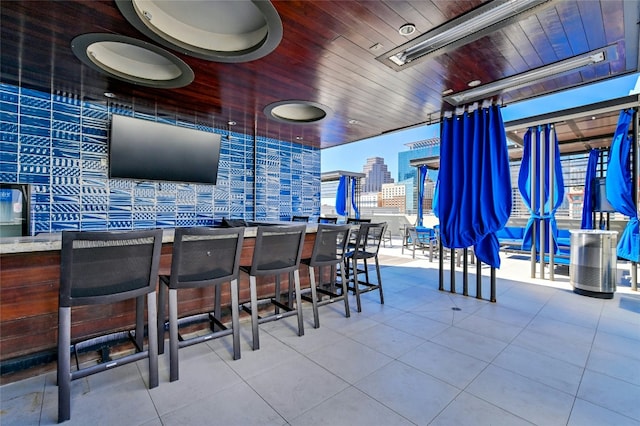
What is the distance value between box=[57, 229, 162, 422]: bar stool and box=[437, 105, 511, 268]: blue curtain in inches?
139

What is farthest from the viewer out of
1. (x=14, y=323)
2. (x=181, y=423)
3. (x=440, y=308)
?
(x=440, y=308)

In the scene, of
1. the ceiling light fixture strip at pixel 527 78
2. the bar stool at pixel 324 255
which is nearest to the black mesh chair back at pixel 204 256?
the bar stool at pixel 324 255

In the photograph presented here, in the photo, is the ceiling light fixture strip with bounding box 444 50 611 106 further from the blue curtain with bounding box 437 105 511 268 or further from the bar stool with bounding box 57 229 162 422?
the bar stool with bounding box 57 229 162 422

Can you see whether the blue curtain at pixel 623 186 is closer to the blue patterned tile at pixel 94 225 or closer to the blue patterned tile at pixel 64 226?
the blue patterned tile at pixel 94 225

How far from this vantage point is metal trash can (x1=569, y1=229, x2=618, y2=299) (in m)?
3.64

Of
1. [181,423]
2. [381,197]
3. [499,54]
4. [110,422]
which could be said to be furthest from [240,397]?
[381,197]

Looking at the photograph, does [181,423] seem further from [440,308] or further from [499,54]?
[499,54]

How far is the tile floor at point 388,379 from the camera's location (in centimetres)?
154

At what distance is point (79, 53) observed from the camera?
2615mm

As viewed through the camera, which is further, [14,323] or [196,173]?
[196,173]

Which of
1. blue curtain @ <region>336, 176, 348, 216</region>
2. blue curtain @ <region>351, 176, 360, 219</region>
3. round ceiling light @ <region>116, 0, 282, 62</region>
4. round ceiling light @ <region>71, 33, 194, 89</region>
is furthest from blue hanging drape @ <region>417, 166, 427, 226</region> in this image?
round ceiling light @ <region>71, 33, 194, 89</region>

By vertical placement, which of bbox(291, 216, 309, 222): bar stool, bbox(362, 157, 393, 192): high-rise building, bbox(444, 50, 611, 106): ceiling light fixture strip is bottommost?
bbox(291, 216, 309, 222): bar stool

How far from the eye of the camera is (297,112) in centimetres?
459

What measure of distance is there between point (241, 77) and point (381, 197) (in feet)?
36.3
